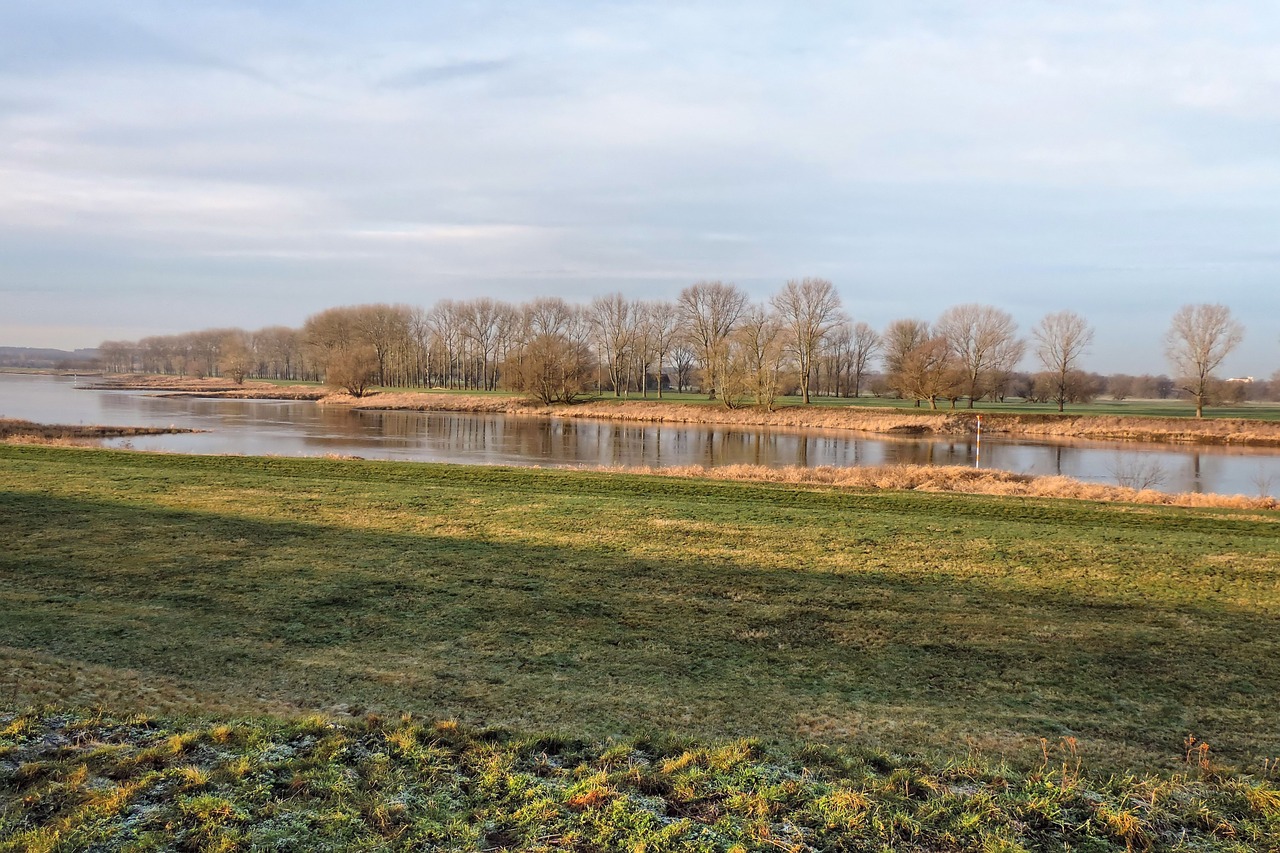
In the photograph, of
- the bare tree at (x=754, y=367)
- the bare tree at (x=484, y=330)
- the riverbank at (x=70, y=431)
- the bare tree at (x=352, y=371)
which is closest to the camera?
the riverbank at (x=70, y=431)

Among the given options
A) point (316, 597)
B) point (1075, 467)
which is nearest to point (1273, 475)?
point (1075, 467)

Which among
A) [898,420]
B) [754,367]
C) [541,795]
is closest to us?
[541,795]

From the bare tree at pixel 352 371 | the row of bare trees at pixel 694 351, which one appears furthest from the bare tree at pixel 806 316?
Result: the bare tree at pixel 352 371

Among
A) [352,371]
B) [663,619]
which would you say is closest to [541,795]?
[663,619]

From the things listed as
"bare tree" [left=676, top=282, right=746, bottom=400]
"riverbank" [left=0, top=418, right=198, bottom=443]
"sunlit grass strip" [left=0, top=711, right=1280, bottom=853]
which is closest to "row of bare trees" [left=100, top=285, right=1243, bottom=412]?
"bare tree" [left=676, top=282, right=746, bottom=400]

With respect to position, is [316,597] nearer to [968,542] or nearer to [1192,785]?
[1192,785]

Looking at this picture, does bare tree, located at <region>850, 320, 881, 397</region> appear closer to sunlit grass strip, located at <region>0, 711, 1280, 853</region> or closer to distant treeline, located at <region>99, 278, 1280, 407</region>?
distant treeline, located at <region>99, 278, 1280, 407</region>

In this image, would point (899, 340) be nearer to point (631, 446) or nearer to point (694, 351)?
point (694, 351)

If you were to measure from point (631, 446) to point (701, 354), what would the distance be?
3293cm

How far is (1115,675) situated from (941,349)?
Answer: 184 ft

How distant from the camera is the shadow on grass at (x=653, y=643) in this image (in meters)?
4.57

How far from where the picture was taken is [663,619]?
21.2 feet

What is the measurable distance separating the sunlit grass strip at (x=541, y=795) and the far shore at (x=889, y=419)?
135 feet

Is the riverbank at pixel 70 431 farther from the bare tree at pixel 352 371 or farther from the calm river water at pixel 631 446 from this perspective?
the bare tree at pixel 352 371
